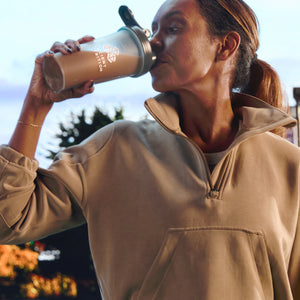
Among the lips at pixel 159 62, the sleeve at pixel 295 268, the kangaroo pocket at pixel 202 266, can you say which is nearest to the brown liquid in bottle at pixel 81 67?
the lips at pixel 159 62

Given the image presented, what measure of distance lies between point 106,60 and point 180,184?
331mm

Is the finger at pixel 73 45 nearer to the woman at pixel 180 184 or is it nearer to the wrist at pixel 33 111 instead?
the woman at pixel 180 184

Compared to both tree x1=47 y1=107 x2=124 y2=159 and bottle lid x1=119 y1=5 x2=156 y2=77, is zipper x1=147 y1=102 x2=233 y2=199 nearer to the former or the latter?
bottle lid x1=119 y1=5 x2=156 y2=77

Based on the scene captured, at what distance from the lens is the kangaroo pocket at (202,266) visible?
1190mm

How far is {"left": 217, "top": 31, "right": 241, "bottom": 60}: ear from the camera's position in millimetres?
1369

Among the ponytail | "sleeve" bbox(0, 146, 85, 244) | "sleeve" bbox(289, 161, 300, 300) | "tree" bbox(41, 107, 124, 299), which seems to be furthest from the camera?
"tree" bbox(41, 107, 124, 299)

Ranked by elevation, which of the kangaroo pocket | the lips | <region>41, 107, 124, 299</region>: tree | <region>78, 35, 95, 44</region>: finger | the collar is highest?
<region>78, 35, 95, 44</region>: finger

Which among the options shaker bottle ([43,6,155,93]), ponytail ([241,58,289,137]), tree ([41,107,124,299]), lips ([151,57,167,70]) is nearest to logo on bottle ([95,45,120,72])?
shaker bottle ([43,6,155,93])

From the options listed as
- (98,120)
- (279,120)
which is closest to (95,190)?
(279,120)

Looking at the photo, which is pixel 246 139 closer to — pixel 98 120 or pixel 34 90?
pixel 34 90

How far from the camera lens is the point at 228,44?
1.38m

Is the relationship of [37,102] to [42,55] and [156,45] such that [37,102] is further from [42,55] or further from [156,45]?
[156,45]

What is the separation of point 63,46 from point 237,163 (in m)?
0.50

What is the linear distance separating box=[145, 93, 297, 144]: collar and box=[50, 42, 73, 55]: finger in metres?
0.26
